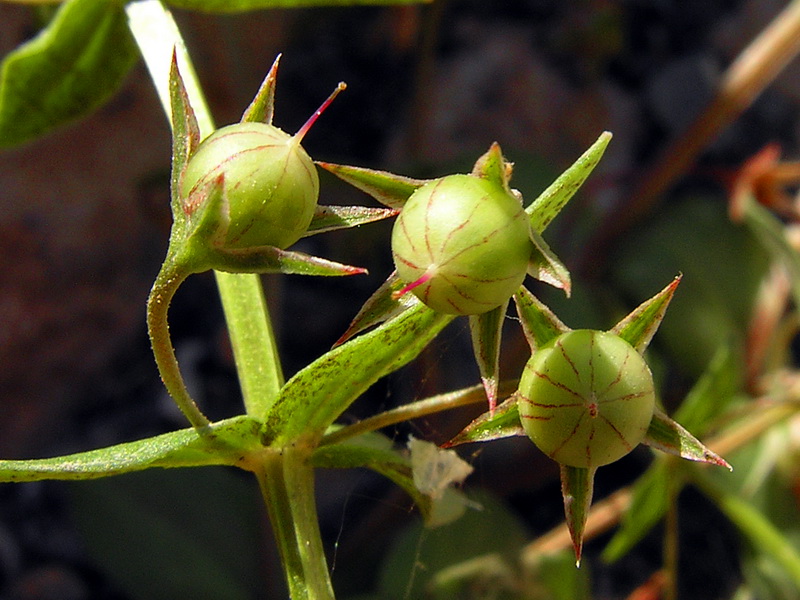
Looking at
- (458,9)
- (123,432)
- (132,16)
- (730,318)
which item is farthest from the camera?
(458,9)

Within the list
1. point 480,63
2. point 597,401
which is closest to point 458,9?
point 480,63

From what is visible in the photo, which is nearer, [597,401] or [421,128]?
[597,401]

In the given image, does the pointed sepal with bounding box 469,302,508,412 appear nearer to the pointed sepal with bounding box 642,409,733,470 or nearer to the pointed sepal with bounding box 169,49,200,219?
the pointed sepal with bounding box 642,409,733,470

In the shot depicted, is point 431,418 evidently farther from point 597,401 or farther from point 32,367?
point 597,401

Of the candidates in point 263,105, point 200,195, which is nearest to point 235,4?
point 263,105

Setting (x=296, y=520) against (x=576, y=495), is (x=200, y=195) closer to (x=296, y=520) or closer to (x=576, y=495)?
(x=296, y=520)

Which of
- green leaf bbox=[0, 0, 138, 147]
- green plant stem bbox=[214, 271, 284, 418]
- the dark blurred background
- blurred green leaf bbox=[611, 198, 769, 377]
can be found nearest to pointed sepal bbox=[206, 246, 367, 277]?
green plant stem bbox=[214, 271, 284, 418]
